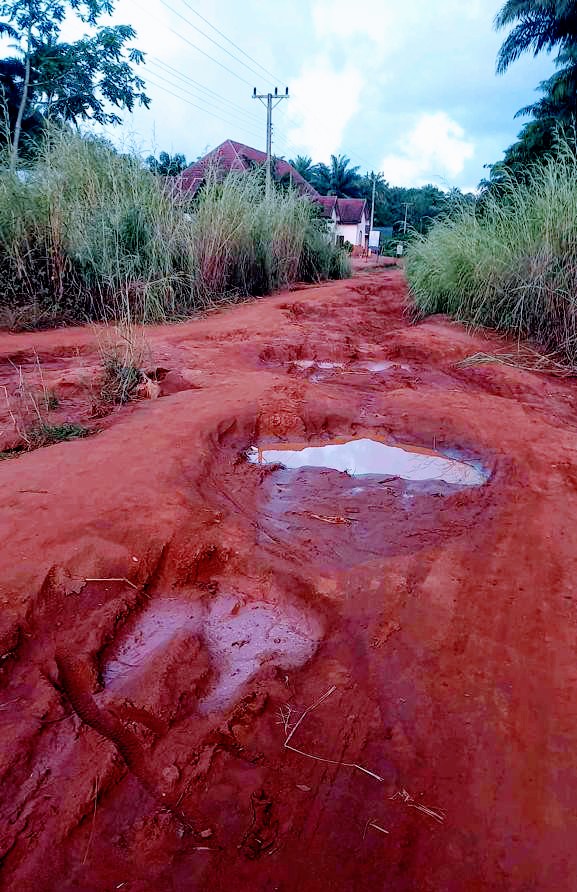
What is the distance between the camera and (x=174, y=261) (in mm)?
7668

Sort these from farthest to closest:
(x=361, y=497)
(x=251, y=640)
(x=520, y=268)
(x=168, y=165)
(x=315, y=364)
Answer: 1. (x=168, y=165)
2. (x=520, y=268)
3. (x=315, y=364)
4. (x=361, y=497)
5. (x=251, y=640)

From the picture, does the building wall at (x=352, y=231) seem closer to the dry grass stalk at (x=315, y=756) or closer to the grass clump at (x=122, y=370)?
the grass clump at (x=122, y=370)

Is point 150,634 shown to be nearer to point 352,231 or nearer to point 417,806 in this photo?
point 417,806

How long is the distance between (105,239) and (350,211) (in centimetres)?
3755

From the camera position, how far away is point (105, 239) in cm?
670

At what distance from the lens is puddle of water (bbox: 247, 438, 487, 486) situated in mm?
3016

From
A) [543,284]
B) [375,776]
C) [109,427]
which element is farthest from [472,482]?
[543,284]

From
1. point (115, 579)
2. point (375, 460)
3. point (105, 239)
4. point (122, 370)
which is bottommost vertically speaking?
point (375, 460)

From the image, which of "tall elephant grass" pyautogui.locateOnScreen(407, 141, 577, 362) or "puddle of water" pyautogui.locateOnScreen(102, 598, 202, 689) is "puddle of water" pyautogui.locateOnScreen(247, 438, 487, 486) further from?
"tall elephant grass" pyautogui.locateOnScreen(407, 141, 577, 362)

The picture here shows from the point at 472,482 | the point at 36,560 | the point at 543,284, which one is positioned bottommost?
the point at 472,482

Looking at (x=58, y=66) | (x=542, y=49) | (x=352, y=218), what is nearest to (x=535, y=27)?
(x=542, y=49)

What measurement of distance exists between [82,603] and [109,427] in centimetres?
163

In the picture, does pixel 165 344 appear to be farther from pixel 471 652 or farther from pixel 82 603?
pixel 471 652

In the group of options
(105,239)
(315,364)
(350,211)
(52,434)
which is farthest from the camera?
(350,211)
